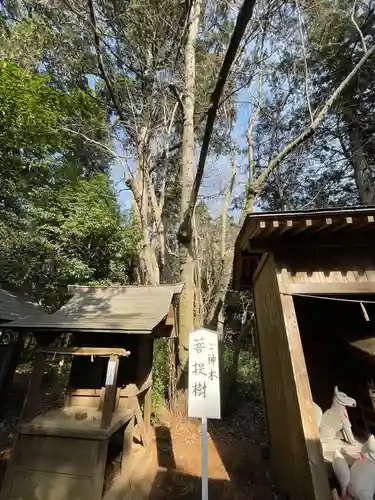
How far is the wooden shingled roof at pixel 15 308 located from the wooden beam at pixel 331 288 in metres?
6.22

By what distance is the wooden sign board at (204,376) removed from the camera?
3.04 metres

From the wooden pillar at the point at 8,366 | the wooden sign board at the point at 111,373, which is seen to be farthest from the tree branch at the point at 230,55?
the wooden pillar at the point at 8,366

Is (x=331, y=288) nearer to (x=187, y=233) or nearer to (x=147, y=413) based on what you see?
(x=187, y=233)

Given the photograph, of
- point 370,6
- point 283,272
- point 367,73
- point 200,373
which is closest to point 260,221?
point 283,272

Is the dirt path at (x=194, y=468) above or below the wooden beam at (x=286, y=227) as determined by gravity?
below

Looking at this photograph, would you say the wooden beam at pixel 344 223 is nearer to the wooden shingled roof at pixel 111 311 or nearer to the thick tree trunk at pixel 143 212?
the wooden shingled roof at pixel 111 311

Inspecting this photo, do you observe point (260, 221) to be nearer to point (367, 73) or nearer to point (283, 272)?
point (283, 272)

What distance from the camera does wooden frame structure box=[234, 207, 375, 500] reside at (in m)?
2.91

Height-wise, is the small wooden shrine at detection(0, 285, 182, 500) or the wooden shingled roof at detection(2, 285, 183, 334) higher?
the wooden shingled roof at detection(2, 285, 183, 334)

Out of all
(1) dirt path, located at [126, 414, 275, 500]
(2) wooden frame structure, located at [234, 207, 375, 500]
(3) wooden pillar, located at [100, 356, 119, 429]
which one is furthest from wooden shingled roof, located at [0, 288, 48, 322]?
(2) wooden frame structure, located at [234, 207, 375, 500]

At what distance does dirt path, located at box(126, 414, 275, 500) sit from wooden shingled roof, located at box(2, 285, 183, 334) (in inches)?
106

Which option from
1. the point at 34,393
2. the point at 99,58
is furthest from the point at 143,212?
the point at 34,393

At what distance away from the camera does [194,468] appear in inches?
194

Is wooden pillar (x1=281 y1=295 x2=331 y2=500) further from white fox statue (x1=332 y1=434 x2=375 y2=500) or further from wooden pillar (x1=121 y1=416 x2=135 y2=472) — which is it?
wooden pillar (x1=121 y1=416 x2=135 y2=472)
